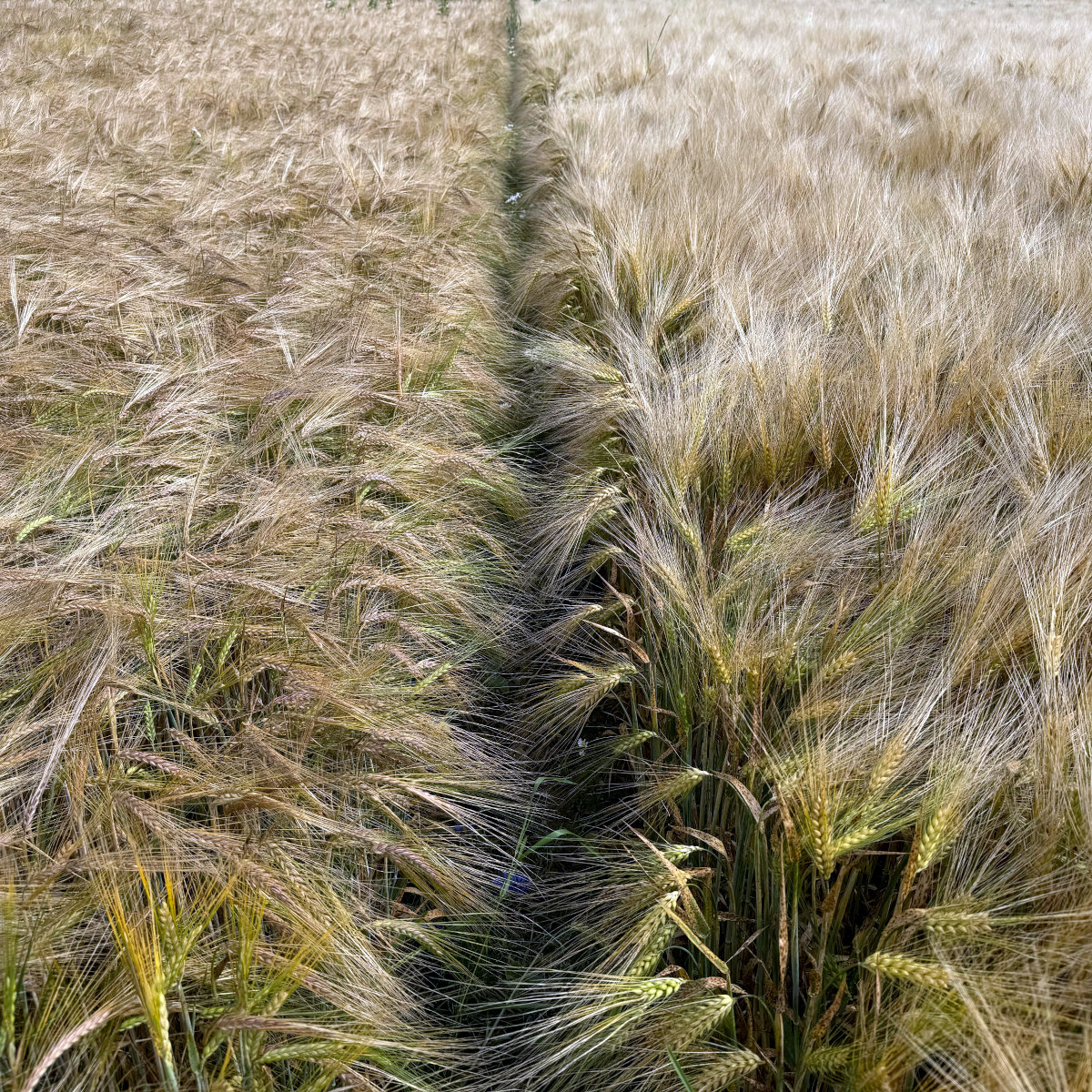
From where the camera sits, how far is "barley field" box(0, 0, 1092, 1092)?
82 cm

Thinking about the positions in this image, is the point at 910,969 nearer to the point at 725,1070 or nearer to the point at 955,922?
the point at 955,922

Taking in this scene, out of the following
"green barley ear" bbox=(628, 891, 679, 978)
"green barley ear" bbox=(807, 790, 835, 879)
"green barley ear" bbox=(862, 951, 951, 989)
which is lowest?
"green barley ear" bbox=(628, 891, 679, 978)

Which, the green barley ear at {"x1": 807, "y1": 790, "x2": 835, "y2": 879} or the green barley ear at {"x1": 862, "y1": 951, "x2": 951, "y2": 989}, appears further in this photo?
the green barley ear at {"x1": 807, "y1": 790, "x2": 835, "y2": 879}

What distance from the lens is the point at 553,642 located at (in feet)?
5.15

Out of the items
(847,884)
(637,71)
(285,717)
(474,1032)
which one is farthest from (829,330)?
(637,71)

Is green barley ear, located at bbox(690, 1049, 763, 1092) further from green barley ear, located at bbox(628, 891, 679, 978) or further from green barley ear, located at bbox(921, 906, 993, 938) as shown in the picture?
green barley ear, located at bbox(921, 906, 993, 938)

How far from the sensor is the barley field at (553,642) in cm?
82

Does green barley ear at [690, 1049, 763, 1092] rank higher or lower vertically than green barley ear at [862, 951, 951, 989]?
lower

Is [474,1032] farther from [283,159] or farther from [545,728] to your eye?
[283,159]

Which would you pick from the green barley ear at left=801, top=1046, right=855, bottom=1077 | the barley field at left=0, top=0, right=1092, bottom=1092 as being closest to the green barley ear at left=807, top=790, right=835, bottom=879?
the barley field at left=0, top=0, right=1092, bottom=1092

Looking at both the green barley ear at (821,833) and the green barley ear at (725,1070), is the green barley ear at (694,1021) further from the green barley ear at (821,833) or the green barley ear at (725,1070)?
the green barley ear at (821,833)

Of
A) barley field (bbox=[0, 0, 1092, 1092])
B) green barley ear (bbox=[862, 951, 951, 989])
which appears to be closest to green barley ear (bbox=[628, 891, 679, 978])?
barley field (bbox=[0, 0, 1092, 1092])

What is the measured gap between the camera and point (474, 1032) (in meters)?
1.12

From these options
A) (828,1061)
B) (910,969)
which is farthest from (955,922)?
(828,1061)
